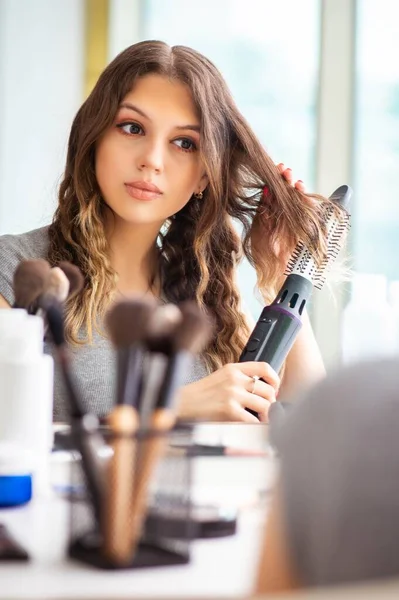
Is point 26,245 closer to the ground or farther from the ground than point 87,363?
farther from the ground

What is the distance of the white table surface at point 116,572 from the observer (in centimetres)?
51

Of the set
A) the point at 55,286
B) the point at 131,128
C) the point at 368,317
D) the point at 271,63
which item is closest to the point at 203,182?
the point at 131,128

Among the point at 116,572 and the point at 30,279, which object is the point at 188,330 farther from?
the point at 30,279

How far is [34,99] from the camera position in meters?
3.13

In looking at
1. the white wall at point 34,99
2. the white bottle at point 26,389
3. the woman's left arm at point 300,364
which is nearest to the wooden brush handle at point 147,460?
the white bottle at point 26,389

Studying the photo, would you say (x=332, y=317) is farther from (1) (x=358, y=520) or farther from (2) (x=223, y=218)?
(1) (x=358, y=520)

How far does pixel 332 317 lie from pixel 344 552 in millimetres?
2064

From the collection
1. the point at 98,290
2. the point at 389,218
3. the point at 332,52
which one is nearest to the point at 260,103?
the point at 332,52

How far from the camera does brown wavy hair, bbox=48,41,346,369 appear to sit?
1526 mm

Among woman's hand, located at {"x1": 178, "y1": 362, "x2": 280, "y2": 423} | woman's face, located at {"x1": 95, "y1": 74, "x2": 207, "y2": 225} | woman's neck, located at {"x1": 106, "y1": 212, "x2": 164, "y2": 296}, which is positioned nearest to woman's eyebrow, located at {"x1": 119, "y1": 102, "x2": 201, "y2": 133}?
woman's face, located at {"x1": 95, "y1": 74, "x2": 207, "y2": 225}

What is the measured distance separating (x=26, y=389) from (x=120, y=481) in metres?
0.25

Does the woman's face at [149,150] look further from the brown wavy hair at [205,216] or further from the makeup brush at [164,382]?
the makeup brush at [164,382]

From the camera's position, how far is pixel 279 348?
1347mm

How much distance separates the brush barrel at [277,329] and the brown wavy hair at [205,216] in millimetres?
127
